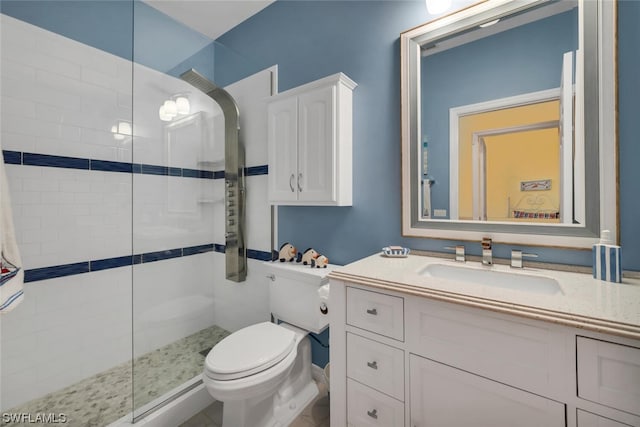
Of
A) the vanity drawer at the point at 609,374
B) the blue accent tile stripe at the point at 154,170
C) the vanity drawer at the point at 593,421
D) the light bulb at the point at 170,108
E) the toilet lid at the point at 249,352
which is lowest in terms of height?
the toilet lid at the point at 249,352

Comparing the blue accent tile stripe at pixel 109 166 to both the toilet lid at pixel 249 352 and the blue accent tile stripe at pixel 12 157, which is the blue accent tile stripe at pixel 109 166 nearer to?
the blue accent tile stripe at pixel 12 157

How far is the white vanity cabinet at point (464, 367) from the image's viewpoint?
658 millimetres

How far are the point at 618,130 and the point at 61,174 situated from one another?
285 cm

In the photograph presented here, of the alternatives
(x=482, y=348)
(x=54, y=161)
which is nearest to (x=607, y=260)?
(x=482, y=348)

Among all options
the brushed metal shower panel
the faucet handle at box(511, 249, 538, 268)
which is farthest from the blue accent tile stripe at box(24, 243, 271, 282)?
the faucet handle at box(511, 249, 538, 268)

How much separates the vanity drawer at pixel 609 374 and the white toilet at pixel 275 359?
994 mm

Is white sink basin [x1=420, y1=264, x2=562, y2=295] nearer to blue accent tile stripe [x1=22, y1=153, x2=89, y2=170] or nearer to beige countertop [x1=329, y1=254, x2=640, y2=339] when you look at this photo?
beige countertop [x1=329, y1=254, x2=640, y2=339]

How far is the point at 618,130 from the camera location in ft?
3.29

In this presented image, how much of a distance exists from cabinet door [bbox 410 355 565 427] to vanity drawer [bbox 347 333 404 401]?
0.05 m

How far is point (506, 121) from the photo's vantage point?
121 cm

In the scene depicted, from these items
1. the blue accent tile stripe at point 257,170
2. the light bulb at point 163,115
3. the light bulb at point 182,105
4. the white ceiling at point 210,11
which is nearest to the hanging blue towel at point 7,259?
the light bulb at point 163,115

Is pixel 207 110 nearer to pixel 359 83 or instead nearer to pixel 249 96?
pixel 249 96

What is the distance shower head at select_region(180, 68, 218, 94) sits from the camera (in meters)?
1.76

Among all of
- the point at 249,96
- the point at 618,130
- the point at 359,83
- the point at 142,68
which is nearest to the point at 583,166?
the point at 618,130
